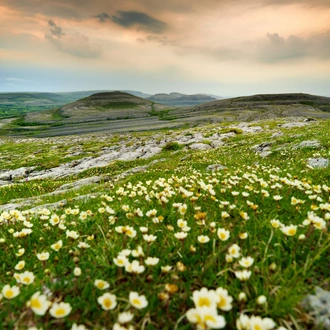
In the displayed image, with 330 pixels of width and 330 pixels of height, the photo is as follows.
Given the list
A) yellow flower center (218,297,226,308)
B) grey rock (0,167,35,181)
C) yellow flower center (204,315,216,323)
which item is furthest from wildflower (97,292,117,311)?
grey rock (0,167,35,181)

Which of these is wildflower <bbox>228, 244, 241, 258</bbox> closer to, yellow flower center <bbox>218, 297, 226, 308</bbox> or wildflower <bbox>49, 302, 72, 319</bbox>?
yellow flower center <bbox>218, 297, 226, 308</bbox>

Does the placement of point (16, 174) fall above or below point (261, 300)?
below

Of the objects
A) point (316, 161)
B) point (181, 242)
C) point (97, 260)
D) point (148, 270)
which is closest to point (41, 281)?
point (97, 260)

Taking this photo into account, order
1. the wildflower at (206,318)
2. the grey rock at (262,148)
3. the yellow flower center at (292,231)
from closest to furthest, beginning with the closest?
the wildflower at (206,318) < the yellow flower center at (292,231) < the grey rock at (262,148)

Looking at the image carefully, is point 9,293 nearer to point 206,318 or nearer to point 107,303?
point 107,303

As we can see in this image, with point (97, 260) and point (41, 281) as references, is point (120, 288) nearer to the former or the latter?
point (97, 260)

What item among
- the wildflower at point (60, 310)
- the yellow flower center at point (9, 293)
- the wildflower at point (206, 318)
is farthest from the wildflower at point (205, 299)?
the yellow flower center at point (9, 293)

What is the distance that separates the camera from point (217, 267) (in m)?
3.26

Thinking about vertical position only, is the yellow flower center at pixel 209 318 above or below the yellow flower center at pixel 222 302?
above

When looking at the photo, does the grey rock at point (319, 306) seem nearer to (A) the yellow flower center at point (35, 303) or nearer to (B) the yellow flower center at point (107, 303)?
(B) the yellow flower center at point (107, 303)

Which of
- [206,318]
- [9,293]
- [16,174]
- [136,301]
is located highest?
[206,318]

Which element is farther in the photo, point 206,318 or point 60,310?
point 60,310

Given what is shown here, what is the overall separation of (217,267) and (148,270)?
0.89 meters

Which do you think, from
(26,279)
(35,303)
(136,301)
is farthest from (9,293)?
(136,301)
